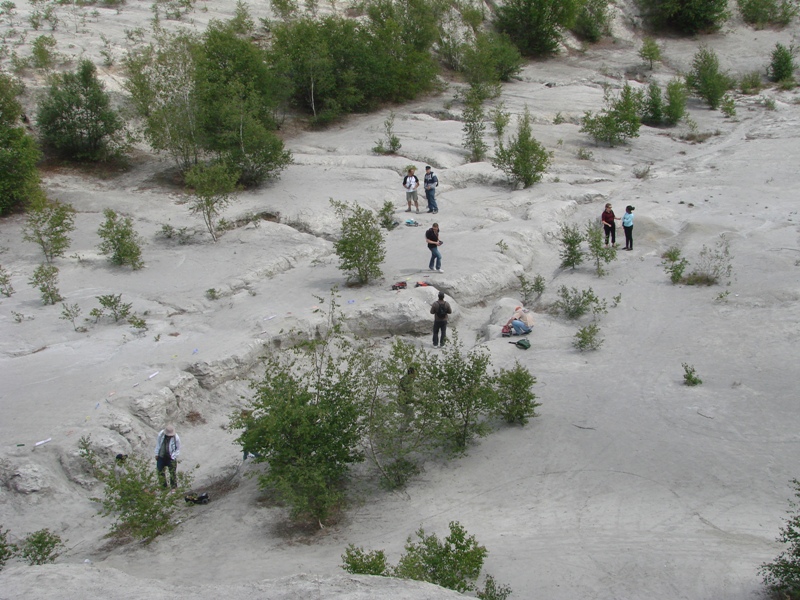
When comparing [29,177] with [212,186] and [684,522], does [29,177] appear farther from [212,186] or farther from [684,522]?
[684,522]

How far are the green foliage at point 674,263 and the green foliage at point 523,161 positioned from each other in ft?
19.2

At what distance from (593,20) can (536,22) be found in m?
4.30

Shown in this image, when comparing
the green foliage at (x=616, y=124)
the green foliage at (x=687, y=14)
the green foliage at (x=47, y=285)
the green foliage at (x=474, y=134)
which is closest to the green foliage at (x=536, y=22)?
the green foliage at (x=687, y=14)

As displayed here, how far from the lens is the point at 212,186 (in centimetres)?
1905

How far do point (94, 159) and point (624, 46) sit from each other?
1213 inches

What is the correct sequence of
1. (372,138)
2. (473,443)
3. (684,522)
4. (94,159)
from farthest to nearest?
1. (372,138)
2. (94,159)
3. (473,443)
4. (684,522)

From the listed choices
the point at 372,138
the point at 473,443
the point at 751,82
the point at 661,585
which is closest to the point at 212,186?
the point at 372,138

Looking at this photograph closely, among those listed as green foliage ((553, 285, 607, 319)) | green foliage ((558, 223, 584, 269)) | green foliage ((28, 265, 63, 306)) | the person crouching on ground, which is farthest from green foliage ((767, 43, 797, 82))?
green foliage ((28, 265, 63, 306))

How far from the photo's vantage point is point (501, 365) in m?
12.7

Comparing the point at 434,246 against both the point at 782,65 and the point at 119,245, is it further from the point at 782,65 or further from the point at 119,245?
the point at 782,65

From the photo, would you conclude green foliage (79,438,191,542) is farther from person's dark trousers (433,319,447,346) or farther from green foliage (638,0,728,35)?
green foliage (638,0,728,35)

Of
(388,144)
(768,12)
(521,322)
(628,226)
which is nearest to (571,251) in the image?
(628,226)

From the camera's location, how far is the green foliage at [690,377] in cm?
1135

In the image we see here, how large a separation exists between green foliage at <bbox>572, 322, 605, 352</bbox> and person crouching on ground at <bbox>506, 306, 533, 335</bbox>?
106 cm
